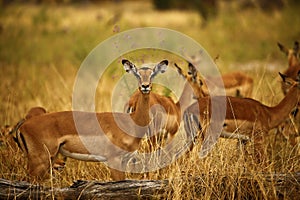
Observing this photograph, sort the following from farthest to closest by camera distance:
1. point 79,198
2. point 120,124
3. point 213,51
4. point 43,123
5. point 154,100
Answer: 1. point 213,51
2. point 154,100
3. point 120,124
4. point 43,123
5. point 79,198

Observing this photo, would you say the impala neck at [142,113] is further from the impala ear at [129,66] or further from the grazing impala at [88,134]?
the impala ear at [129,66]

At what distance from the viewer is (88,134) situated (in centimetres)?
487

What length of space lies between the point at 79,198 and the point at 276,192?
1.45 metres

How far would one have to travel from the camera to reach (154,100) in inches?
225

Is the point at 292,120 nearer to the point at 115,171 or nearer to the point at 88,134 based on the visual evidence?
the point at 115,171

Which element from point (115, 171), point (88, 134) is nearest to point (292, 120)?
point (115, 171)

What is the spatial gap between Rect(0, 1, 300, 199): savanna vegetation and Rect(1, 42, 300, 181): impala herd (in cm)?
19

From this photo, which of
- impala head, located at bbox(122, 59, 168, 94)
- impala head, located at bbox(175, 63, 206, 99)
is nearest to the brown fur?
impala head, located at bbox(122, 59, 168, 94)

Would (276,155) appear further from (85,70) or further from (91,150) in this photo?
(85,70)

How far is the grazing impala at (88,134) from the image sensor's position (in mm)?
4668

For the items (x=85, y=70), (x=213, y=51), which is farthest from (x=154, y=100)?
(x=213, y=51)

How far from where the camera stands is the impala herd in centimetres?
470

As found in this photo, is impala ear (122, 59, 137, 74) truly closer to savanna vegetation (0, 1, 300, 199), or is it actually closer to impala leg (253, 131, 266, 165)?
savanna vegetation (0, 1, 300, 199)

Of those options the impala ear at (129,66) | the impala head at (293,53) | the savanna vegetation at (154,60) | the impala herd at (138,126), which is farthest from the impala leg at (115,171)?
the impala head at (293,53)
